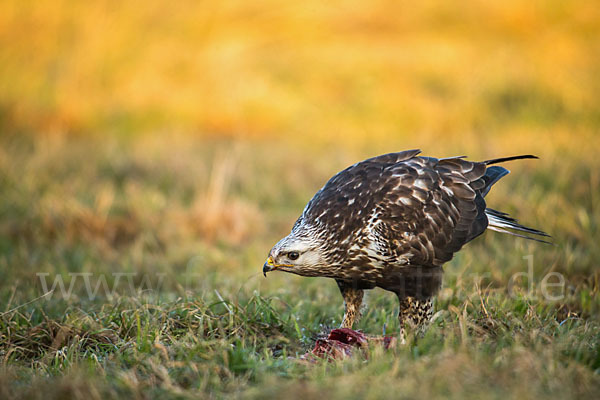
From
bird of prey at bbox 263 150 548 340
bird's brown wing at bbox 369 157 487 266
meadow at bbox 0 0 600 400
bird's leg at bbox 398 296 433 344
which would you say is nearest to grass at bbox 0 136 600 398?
meadow at bbox 0 0 600 400

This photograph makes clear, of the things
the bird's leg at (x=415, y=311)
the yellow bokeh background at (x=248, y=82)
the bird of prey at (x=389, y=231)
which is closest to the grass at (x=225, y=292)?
the bird's leg at (x=415, y=311)

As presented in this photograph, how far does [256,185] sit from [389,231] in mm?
4015

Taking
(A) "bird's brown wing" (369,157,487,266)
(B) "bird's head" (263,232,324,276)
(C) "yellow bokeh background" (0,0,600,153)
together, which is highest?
(C) "yellow bokeh background" (0,0,600,153)

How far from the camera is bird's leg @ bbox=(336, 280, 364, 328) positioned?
3.65 meters

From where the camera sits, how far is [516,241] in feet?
16.7

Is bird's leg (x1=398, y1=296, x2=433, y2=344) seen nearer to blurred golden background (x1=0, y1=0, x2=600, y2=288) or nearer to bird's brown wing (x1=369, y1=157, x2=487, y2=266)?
bird's brown wing (x1=369, y1=157, x2=487, y2=266)

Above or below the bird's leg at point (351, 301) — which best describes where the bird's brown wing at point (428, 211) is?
above

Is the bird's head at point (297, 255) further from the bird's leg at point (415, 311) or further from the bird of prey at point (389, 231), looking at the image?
the bird's leg at point (415, 311)

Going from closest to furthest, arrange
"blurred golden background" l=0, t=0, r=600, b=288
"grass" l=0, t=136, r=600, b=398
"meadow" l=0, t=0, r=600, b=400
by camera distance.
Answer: "grass" l=0, t=136, r=600, b=398
"meadow" l=0, t=0, r=600, b=400
"blurred golden background" l=0, t=0, r=600, b=288

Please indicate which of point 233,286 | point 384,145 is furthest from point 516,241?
point 384,145

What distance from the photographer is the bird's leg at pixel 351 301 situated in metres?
3.65

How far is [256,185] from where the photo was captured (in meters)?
7.29

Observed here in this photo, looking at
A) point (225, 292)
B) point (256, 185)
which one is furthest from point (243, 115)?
point (225, 292)

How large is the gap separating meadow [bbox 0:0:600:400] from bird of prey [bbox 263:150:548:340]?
27 centimetres
